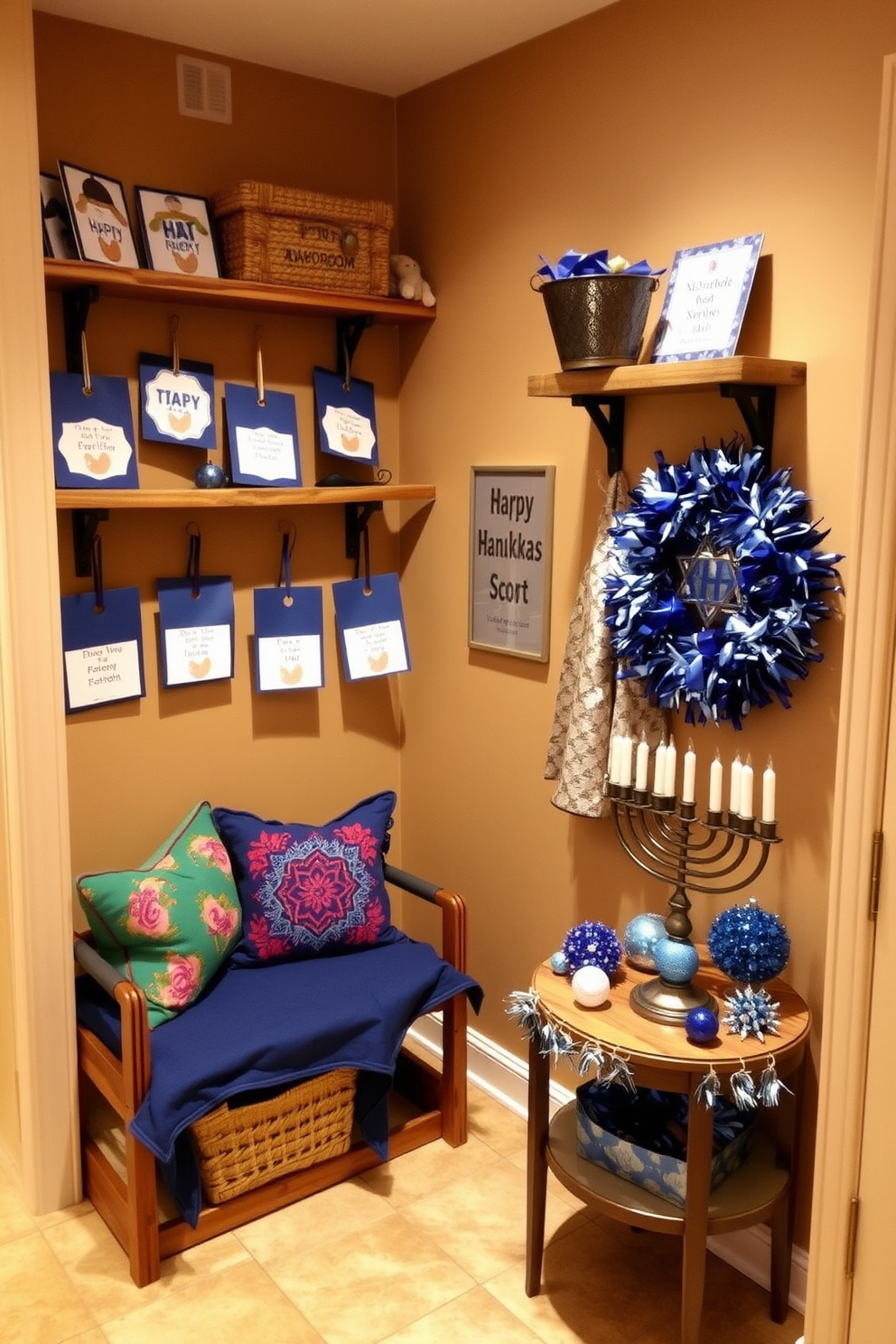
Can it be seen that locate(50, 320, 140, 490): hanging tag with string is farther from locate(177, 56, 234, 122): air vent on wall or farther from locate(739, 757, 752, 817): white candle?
locate(739, 757, 752, 817): white candle

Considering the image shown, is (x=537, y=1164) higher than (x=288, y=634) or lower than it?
lower

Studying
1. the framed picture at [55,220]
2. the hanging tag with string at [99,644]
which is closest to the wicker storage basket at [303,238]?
the framed picture at [55,220]

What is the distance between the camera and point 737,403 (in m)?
2.10

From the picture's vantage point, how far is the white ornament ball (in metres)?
2.14

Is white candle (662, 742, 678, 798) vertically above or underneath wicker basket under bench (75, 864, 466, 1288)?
above

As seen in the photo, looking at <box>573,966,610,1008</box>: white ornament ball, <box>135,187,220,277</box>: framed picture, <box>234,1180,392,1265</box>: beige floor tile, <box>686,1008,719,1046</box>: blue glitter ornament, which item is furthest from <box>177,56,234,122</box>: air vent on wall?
<box>234,1180,392,1265</box>: beige floor tile

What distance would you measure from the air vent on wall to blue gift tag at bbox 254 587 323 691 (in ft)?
3.61

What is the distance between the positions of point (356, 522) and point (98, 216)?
0.94 metres

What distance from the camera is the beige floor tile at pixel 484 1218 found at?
2438 millimetres

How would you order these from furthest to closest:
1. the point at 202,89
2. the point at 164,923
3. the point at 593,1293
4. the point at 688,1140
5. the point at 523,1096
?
the point at 523,1096
the point at 202,89
the point at 164,923
the point at 593,1293
the point at 688,1140

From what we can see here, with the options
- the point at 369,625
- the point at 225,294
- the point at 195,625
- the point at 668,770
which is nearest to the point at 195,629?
the point at 195,625

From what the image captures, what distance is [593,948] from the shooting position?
2234 millimetres

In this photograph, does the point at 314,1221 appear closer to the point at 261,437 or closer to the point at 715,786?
the point at 715,786

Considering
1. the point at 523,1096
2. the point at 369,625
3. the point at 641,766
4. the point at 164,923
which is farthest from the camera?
the point at 369,625
